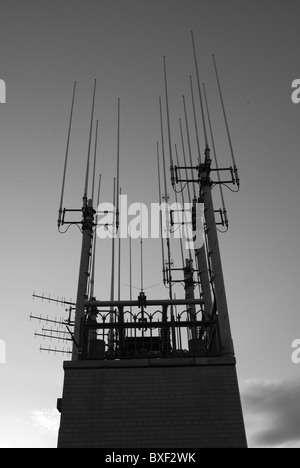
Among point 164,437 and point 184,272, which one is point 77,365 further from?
point 184,272

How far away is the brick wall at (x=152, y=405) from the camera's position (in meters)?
9.05

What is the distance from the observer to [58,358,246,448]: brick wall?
9055 millimetres

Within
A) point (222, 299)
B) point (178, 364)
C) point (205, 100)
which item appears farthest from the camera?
point (205, 100)

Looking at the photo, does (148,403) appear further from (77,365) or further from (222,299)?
(222,299)

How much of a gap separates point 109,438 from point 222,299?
4306 mm

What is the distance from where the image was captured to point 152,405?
31.1ft

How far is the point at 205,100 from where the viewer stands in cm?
1670

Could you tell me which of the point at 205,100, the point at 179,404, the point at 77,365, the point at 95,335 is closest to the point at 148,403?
the point at 179,404
